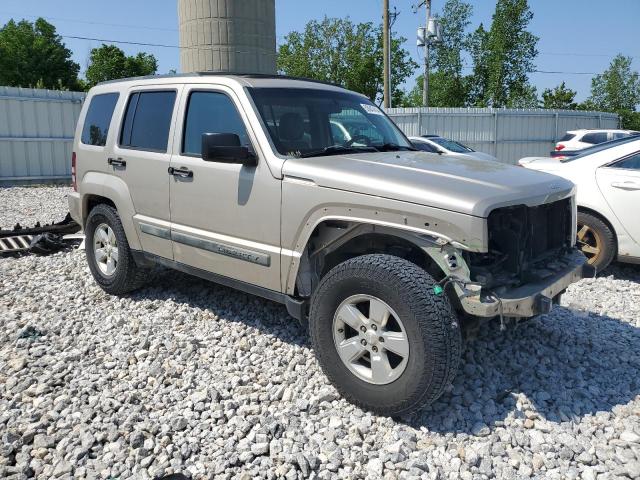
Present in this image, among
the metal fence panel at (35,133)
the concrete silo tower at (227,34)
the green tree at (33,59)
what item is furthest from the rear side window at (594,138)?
the green tree at (33,59)

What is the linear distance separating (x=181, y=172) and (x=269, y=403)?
1979 millimetres

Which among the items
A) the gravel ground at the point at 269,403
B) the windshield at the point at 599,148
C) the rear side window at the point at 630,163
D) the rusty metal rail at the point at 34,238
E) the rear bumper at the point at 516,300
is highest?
the windshield at the point at 599,148

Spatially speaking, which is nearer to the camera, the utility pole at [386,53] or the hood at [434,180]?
the hood at [434,180]

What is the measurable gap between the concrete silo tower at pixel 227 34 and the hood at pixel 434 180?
825 cm

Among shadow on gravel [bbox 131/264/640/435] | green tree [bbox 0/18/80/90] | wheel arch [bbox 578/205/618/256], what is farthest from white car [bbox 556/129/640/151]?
green tree [bbox 0/18/80/90]

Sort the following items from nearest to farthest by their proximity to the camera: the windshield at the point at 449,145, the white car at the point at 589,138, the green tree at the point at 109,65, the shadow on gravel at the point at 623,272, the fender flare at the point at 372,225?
1. the fender flare at the point at 372,225
2. the shadow on gravel at the point at 623,272
3. the windshield at the point at 449,145
4. the white car at the point at 589,138
5. the green tree at the point at 109,65

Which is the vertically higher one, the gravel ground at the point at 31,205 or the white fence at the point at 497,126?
the white fence at the point at 497,126

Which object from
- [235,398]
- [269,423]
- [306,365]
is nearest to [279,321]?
[306,365]

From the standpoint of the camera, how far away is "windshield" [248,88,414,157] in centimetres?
416

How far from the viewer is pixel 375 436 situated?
3.34 meters

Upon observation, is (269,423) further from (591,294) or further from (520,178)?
(591,294)

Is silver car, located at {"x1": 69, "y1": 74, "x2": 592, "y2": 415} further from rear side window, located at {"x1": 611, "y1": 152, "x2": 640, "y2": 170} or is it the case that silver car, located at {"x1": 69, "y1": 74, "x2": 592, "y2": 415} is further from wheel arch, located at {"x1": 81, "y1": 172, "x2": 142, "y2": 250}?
rear side window, located at {"x1": 611, "y1": 152, "x2": 640, "y2": 170}

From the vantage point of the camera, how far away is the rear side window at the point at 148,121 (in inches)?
191

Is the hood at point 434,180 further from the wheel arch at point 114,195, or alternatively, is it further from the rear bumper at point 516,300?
the wheel arch at point 114,195
